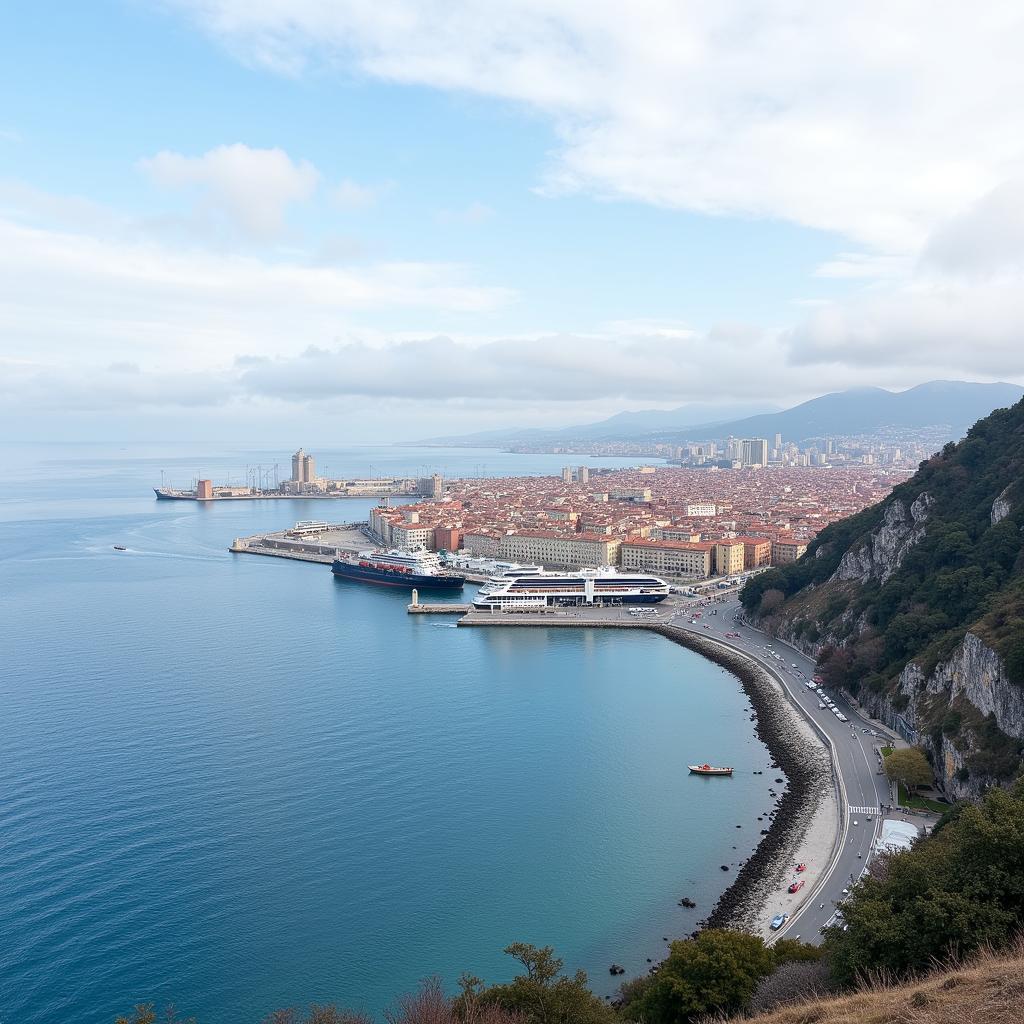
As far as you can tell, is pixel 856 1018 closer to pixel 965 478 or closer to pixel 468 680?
pixel 468 680

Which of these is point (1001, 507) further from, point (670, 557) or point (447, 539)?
point (447, 539)

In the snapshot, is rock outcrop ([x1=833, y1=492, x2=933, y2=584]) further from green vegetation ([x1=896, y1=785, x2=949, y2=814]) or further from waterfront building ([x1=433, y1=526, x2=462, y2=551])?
waterfront building ([x1=433, y1=526, x2=462, y2=551])

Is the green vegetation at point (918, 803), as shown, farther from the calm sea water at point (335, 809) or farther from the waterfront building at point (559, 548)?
the waterfront building at point (559, 548)

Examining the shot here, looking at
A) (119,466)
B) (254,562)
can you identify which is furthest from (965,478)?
(119,466)

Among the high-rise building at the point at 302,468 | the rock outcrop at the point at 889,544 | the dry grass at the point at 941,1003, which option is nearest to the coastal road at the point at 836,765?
the rock outcrop at the point at 889,544

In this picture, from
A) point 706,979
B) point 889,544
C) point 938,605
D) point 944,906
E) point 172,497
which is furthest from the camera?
point 172,497

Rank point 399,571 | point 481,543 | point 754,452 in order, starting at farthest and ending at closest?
1. point 754,452
2. point 481,543
3. point 399,571

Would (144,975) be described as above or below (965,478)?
below

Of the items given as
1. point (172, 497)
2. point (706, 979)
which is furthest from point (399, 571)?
point (172, 497)
